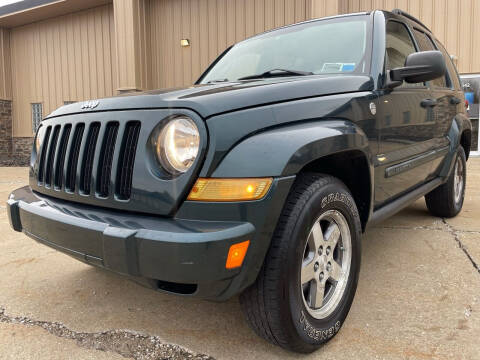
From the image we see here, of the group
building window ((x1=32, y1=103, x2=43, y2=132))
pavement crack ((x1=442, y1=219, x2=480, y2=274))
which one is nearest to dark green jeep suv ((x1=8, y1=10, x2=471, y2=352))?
pavement crack ((x1=442, y1=219, x2=480, y2=274))

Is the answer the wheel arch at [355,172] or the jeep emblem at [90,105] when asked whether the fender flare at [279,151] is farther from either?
the jeep emblem at [90,105]

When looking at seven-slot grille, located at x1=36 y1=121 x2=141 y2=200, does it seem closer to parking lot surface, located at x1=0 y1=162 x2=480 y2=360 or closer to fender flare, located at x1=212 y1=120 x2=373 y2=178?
fender flare, located at x1=212 y1=120 x2=373 y2=178

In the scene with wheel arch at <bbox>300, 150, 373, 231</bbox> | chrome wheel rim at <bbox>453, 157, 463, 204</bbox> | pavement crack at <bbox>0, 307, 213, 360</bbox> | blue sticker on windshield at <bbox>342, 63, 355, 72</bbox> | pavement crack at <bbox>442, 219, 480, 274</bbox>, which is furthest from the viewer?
chrome wheel rim at <bbox>453, 157, 463, 204</bbox>

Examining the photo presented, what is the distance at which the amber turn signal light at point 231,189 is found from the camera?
1450 millimetres

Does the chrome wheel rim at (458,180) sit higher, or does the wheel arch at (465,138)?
the wheel arch at (465,138)

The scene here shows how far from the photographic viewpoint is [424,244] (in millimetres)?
3236

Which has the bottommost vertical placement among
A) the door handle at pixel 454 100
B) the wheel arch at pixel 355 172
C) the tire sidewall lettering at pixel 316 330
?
the tire sidewall lettering at pixel 316 330

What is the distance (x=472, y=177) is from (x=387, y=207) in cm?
560

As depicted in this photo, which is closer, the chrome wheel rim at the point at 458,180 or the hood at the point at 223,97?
the hood at the point at 223,97

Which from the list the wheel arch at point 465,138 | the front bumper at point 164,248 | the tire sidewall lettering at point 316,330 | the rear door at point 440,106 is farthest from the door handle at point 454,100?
the front bumper at point 164,248

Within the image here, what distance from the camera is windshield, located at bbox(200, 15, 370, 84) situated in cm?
246

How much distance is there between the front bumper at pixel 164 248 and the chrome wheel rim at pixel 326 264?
0.44 meters

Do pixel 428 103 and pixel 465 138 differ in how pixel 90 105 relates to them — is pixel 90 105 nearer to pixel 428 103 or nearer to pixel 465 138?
pixel 428 103

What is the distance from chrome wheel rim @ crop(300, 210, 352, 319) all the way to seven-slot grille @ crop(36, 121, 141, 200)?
32.7 inches
